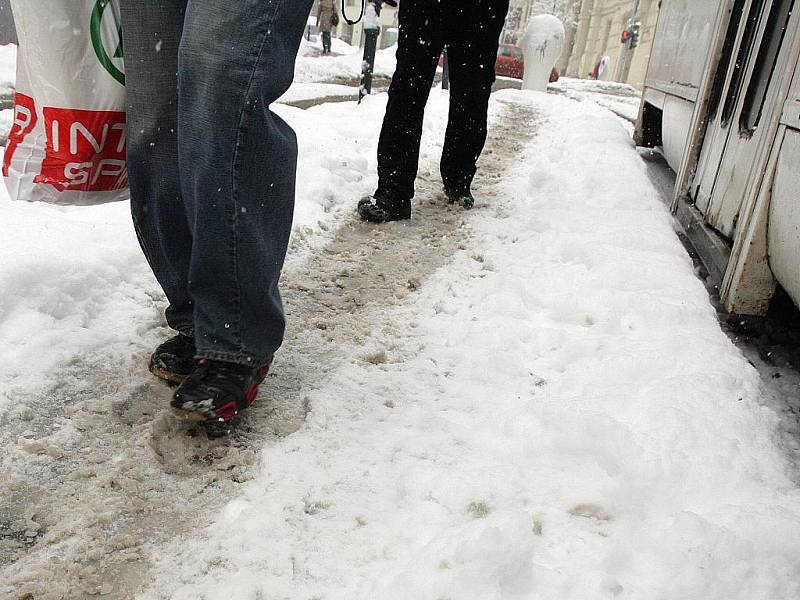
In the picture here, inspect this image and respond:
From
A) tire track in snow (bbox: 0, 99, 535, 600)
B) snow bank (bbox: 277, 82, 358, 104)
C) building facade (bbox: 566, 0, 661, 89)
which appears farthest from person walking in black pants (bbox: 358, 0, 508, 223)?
building facade (bbox: 566, 0, 661, 89)

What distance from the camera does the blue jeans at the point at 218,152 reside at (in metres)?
1.16

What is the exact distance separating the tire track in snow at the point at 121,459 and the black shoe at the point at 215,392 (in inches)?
2.7

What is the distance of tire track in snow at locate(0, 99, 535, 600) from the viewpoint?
1.02 meters

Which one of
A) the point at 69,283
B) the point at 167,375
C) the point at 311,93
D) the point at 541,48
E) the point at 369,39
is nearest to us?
the point at 167,375

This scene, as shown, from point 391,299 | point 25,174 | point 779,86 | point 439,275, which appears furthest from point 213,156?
point 779,86

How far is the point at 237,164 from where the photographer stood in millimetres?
1216

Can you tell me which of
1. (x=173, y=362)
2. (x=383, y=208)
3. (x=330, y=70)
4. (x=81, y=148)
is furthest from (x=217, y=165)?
(x=330, y=70)

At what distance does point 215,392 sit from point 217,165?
46 centimetres

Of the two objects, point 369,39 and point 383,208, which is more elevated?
point 369,39

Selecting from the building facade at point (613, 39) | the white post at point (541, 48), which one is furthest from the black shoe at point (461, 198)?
the building facade at point (613, 39)

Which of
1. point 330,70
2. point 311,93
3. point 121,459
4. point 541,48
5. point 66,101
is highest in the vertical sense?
point 541,48

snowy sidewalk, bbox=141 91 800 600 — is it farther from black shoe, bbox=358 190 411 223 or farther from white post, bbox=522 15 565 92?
white post, bbox=522 15 565 92

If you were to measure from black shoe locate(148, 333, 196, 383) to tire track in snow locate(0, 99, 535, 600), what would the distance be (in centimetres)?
4

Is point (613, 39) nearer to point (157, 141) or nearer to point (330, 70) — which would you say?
point (330, 70)
